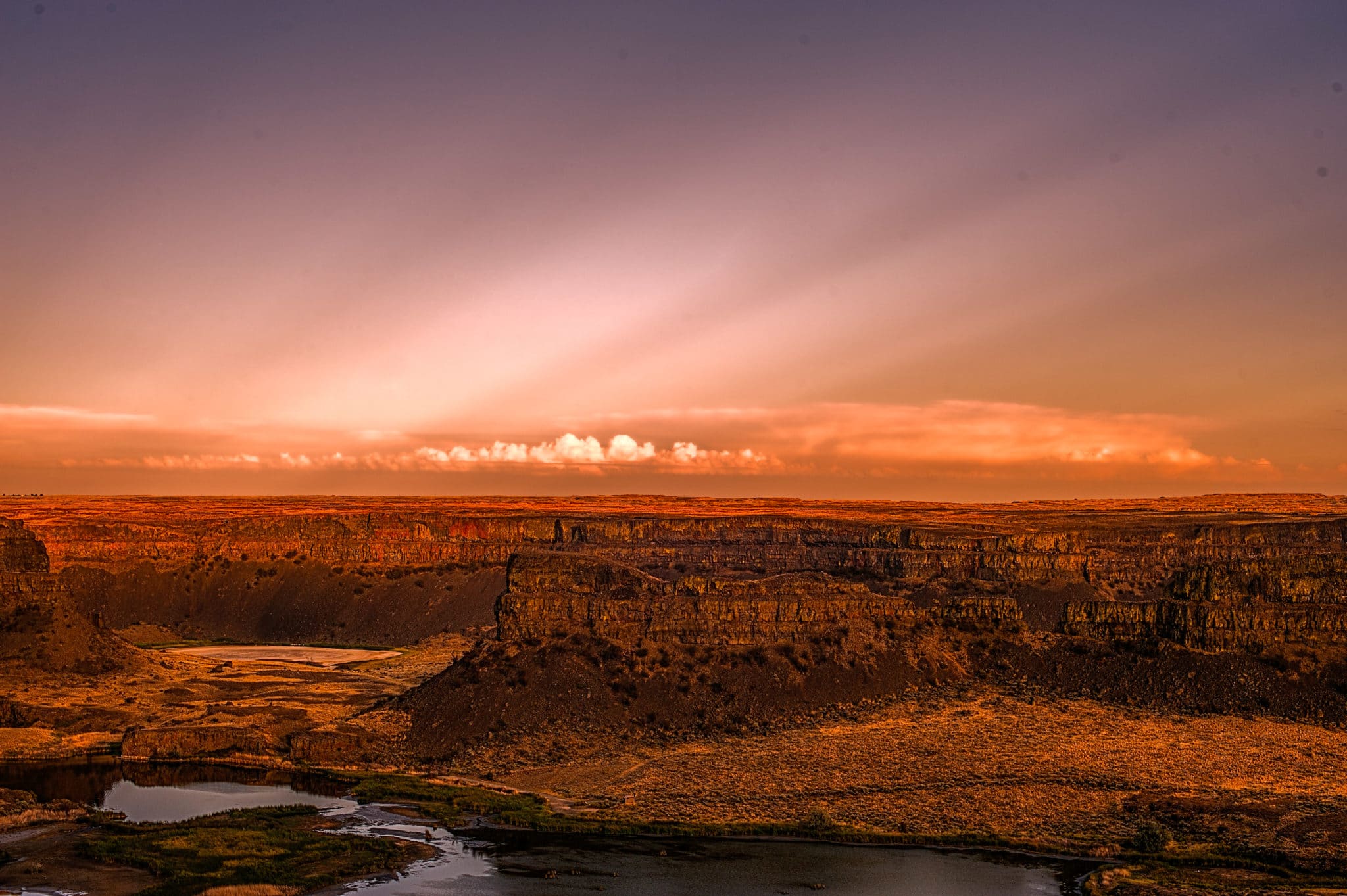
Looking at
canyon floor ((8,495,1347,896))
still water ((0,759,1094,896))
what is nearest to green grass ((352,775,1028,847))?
canyon floor ((8,495,1347,896))

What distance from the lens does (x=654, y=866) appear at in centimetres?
5097

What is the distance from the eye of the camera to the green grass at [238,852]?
49.3 m

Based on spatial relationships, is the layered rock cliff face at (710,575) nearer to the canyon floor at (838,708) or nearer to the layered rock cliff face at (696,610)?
the layered rock cliff face at (696,610)

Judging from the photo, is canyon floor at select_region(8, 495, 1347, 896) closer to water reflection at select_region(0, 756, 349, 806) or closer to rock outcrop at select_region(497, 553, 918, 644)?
rock outcrop at select_region(497, 553, 918, 644)

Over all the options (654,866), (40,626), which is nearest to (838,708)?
(654,866)

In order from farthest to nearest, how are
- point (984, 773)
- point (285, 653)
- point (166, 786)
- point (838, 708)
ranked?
point (285, 653) → point (838, 708) → point (166, 786) → point (984, 773)

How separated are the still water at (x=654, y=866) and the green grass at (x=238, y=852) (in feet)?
4.51

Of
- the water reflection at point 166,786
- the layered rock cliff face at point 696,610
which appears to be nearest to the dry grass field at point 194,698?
the water reflection at point 166,786

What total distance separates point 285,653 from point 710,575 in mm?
42595

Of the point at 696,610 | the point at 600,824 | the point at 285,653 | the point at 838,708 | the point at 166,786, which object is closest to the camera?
the point at 600,824

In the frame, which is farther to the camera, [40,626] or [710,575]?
[710,575]

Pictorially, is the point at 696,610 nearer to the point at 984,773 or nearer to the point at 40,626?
the point at 984,773

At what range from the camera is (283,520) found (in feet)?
548

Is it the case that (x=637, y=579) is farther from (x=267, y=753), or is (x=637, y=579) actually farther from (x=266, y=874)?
(x=266, y=874)
